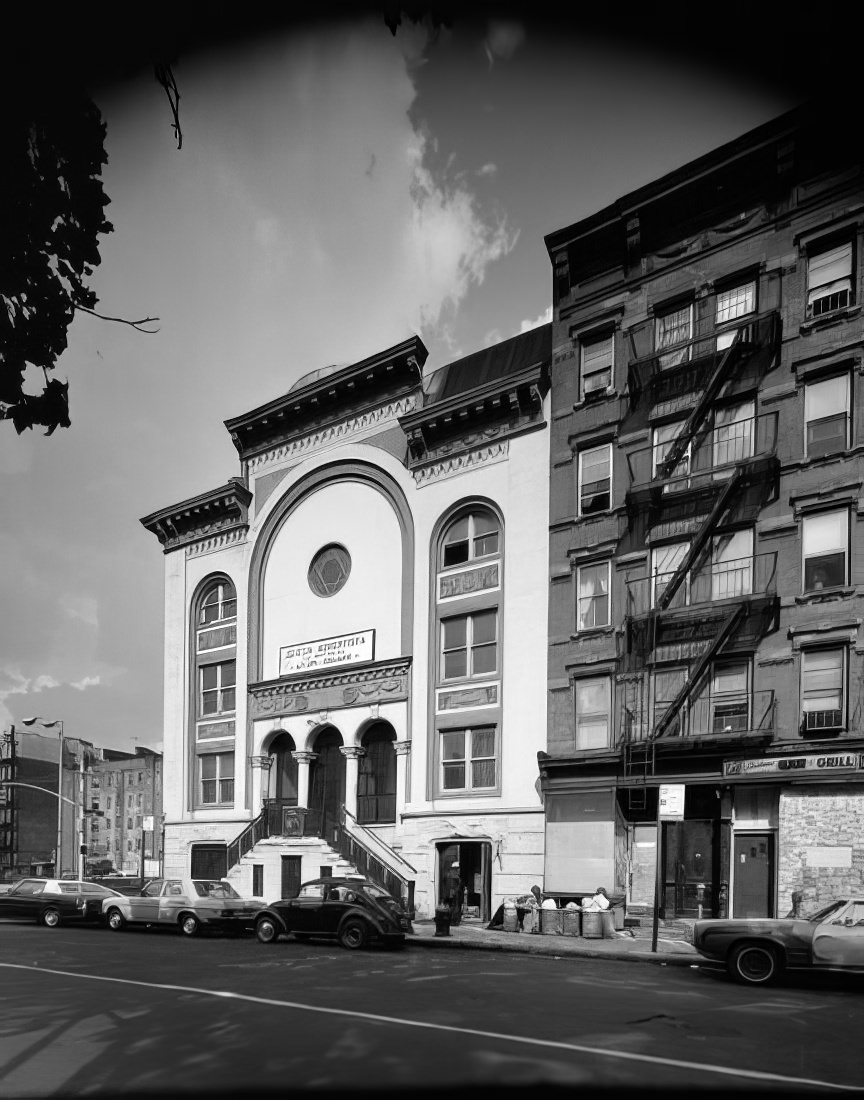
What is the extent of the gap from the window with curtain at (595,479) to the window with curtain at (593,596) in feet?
4.98

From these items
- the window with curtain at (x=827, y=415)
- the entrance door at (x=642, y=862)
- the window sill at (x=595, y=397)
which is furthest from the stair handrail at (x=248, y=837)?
the window with curtain at (x=827, y=415)

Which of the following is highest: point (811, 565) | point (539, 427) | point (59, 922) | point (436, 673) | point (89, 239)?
point (539, 427)

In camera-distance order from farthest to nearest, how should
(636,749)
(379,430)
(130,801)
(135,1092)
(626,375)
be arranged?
(130,801)
(379,430)
(626,375)
(636,749)
(135,1092)

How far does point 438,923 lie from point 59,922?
1134 centimetres

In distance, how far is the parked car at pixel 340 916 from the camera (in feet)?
76.6

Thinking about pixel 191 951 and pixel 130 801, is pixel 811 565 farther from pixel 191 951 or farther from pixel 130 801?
pixel 130 801

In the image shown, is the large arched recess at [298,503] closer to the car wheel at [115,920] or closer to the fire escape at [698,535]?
the fire escape at [698,535]

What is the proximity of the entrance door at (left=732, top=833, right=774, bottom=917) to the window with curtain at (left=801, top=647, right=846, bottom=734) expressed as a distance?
9.23 feet

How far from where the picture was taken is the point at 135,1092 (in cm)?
934

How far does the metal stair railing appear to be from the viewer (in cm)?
3200

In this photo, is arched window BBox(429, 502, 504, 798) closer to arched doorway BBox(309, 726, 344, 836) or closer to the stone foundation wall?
arched doorway BBox(309, 726, 344, 836)

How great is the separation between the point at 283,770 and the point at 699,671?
17174 mm

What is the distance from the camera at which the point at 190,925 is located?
27.9m

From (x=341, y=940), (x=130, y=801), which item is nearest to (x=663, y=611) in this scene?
(x=341, y=940)
